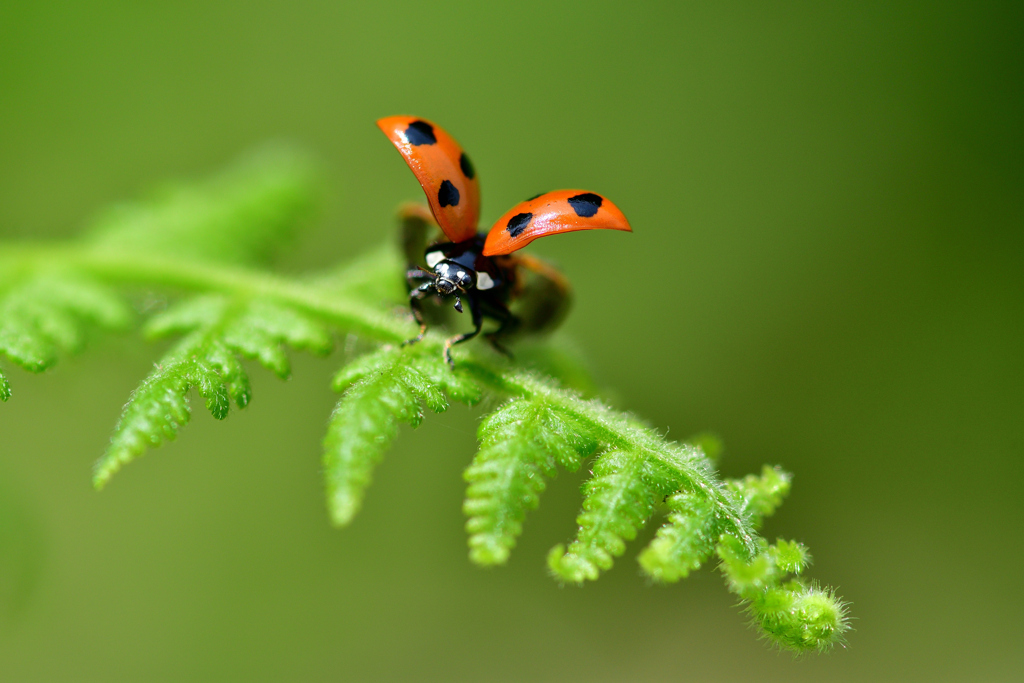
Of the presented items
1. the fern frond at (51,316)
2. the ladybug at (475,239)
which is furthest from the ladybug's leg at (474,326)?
the fern frond at (51,316)

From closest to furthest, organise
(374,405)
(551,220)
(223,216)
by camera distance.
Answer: (374,405) → (551,220) → (223,216)

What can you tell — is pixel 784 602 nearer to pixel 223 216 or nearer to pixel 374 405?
pixel 374 405

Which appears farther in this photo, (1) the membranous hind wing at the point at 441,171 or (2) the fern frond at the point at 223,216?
(2) the fern frond at the point at 223,216

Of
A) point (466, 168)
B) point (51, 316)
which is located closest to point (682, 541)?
point (466, 168)

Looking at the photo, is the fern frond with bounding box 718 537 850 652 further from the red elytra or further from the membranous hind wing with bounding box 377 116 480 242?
the membranous hind wing with bounding box 377 116 480 242

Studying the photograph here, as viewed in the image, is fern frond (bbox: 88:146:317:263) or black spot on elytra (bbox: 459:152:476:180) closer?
black spot on elytra (bbox: 459:152:476:180)

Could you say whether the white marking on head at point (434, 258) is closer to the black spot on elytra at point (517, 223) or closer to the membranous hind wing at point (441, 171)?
the membranous hind wing at point (441, 171)

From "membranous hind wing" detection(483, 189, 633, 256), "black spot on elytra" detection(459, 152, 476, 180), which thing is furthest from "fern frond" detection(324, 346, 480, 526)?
"black spot on elytra" detection(459, 152, 476, 180)
